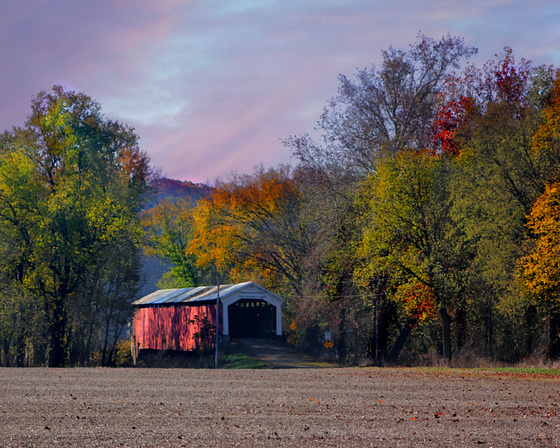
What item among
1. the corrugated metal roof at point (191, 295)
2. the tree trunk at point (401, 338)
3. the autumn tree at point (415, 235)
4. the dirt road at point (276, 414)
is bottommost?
the dirt road at point (276, 414)

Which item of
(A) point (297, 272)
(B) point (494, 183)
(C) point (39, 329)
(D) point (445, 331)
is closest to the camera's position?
(B) point (494, 183)

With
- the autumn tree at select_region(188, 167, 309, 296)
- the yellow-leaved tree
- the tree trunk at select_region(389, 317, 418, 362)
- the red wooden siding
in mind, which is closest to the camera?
the yellow-leaved tree

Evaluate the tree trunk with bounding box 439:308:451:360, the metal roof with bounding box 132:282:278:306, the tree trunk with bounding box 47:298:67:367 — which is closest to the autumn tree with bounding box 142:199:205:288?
the metal roof with bounding box 132:282:278:306

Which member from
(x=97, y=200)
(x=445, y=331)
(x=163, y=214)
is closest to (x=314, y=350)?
(x=445, y=331)

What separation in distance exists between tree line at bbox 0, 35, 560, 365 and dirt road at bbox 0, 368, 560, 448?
12.4 m

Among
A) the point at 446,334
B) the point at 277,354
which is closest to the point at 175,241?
the point at 277,354

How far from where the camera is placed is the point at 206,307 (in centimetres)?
4412

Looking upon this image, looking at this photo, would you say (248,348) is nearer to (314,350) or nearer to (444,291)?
(314,350)

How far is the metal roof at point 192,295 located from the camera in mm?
44591

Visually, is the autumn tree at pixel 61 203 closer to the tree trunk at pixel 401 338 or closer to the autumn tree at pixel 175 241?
the tree trunk at pixel 401 338

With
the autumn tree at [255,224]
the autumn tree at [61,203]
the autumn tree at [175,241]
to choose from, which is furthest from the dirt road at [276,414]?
the autumn tree at [175,241]

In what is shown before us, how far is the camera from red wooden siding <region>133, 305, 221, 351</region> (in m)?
44.4

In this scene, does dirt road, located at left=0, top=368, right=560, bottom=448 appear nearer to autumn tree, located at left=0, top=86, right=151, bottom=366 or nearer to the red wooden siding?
autumn tree, located at left=0, top=86, right=151, bottom=366

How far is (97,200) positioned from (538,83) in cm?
2567
